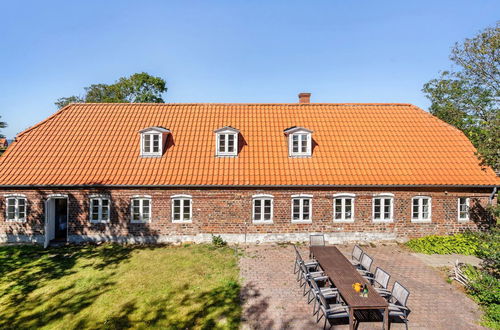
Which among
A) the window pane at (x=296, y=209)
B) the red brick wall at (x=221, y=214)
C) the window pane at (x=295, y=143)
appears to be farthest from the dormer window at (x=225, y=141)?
the window pane at (x=296, y=209)

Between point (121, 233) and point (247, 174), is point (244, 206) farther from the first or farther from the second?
point (121, 233)

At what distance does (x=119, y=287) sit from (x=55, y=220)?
803cm

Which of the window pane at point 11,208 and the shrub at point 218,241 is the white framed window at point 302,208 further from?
the window pane at point 11,208

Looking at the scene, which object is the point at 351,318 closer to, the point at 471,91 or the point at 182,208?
the point at 182,208

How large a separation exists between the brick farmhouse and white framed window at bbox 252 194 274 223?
54 millimetres

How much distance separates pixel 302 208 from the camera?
1420 centimetres

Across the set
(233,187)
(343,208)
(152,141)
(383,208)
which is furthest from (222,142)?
(383,208)

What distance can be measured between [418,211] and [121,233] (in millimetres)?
15950

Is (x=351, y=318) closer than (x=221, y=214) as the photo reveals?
Yes

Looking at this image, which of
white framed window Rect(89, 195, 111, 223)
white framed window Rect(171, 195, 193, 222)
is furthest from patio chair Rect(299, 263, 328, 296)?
white framed window Rect(89, 195, 111, 223)

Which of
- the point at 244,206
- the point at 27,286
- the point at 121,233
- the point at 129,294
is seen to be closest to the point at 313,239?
the point at 244,206

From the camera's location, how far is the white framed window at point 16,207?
45.3ft

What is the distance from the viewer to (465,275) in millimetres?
10016

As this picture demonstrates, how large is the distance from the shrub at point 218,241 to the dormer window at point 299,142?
6.02 metres
